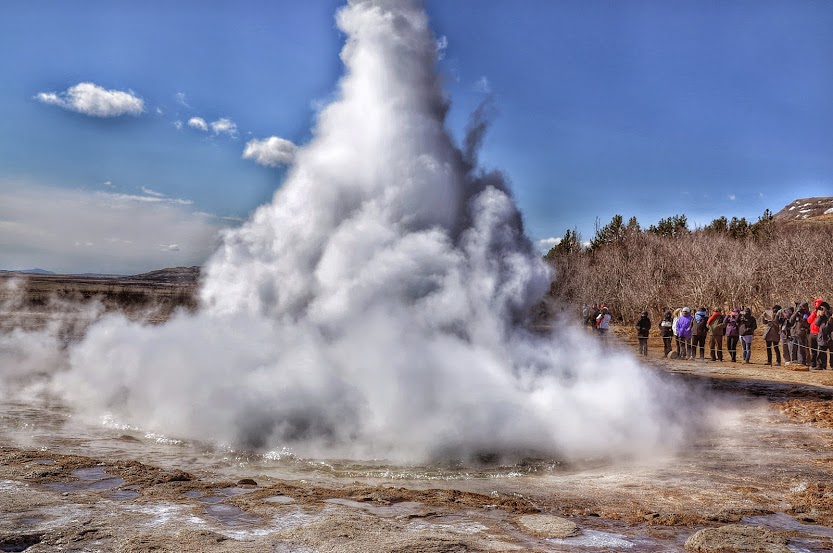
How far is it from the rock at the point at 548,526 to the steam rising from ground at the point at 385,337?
→ 2464mm

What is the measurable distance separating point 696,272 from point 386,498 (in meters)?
40.4

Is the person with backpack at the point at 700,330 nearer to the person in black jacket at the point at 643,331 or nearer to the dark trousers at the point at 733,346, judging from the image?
the dark trousers at the point at 733,346

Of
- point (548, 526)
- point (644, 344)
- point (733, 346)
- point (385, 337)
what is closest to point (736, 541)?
point (548, 526)

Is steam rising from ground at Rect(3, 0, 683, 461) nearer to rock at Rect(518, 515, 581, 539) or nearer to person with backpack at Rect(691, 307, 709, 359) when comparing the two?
rock at Rect(518, 515, 581, 539)

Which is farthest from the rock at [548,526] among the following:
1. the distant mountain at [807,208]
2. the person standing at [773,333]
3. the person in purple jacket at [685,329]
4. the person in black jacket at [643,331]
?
the distant mountain at [807,208]

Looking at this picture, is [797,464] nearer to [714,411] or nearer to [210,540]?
[714,411]

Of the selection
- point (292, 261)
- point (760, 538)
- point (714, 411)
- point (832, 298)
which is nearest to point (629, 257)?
point (832, 298)

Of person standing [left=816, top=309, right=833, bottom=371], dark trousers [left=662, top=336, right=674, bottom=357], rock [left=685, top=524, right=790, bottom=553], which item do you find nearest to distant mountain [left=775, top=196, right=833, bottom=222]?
dark trousers [left=662, top=336, right=674, bottom=357]

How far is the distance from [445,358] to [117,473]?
454cm

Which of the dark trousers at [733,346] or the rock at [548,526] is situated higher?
the dark trousers at [733,346]

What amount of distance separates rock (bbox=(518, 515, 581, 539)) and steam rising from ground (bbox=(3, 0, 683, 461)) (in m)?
2.46

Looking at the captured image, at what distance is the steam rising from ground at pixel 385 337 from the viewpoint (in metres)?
8.35

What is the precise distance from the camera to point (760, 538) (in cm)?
486

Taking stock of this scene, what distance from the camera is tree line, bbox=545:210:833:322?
37.4 meters
